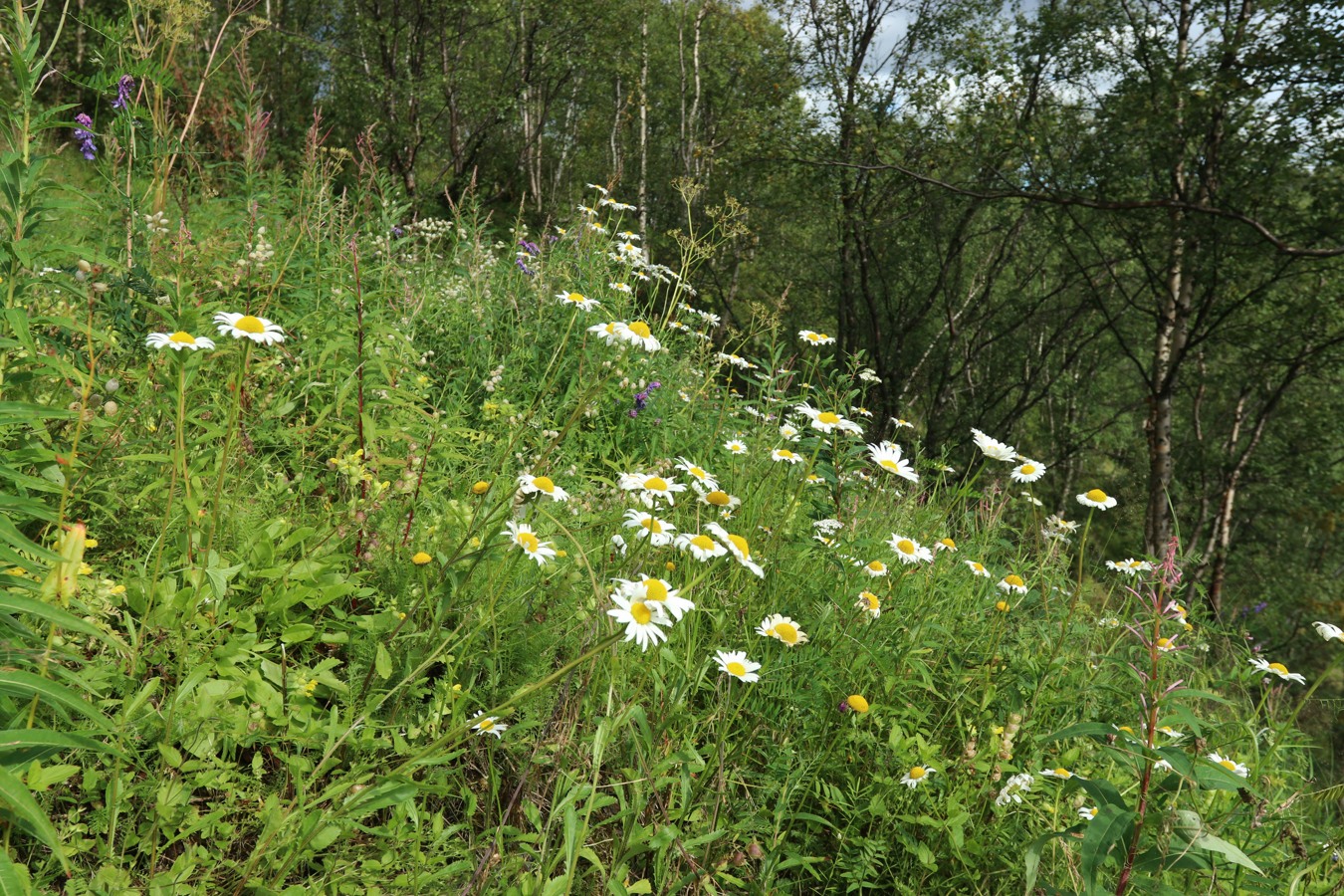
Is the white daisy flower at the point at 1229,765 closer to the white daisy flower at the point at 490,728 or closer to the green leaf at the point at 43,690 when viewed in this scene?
the white daisy flower at the point at 490,728

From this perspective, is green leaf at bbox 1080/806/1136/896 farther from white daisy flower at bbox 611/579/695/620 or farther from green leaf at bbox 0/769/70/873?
green leaf at bbox 0/769/70/873

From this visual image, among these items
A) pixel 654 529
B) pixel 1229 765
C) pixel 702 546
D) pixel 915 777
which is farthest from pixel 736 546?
pixel 1229 765

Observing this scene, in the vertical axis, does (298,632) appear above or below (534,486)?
below

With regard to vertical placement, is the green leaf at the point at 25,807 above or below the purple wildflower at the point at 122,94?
below

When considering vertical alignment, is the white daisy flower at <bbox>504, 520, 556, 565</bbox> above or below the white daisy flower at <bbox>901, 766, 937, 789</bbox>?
above

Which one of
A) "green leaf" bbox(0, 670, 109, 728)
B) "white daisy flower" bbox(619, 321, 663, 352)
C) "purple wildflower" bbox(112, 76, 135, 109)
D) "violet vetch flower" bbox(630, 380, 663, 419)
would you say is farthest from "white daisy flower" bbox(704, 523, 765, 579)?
"purple wildflower" bbox(112, 76, 135, 109)

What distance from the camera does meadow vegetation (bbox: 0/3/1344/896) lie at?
4.24 ft

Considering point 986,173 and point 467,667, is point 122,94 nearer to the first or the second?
point 467,667

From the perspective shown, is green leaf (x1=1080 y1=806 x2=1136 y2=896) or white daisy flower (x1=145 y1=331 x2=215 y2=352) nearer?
green leaf (x1=1080 y1=806 x2=1136 y2=896)

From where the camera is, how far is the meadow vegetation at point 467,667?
50.9 inches

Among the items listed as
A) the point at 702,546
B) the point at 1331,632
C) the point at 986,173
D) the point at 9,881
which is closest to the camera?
the point at 9,881

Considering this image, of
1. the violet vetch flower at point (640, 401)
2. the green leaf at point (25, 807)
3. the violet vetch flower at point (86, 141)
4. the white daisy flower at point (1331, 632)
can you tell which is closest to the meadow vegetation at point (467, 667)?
the green leaf at point (25, 807)

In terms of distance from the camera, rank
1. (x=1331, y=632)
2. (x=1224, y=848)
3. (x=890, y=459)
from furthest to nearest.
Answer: (x=890, y=459)
(x=1331, y=632)
(x=1224, y=848)

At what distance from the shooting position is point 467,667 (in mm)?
1824
